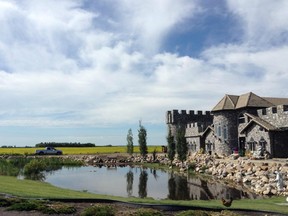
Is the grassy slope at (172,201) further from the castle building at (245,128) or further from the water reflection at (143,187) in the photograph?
the castle building at (245,128)

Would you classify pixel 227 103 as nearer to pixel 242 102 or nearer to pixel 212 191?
pixel 242 102

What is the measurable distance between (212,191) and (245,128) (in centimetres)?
1739

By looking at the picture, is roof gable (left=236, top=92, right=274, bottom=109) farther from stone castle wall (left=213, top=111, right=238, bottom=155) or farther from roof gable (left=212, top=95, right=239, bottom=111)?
stone castle wall (left=213, top=111, right=238, bottom=155)

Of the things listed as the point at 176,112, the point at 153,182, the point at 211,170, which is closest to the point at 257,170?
the point at 211,170

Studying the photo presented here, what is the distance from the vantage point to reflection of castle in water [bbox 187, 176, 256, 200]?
1980cm

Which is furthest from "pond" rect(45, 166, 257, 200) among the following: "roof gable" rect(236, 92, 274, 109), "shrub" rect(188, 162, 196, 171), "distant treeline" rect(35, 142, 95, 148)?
"distant treeline" rect(35, 142, 95, 148)

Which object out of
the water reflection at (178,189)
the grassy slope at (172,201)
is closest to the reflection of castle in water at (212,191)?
the water reflection at (178,189)

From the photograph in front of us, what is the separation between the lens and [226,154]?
40.1 m

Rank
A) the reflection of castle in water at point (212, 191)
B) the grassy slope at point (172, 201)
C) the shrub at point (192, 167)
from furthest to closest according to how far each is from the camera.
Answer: the shrub at point (192, 167), the reflection of castle in water at point (212, 191), the grassy slope at point (172, 201)

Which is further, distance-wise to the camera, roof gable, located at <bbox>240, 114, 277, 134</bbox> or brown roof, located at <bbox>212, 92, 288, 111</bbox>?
brown roof, located at <bbox>212, 92, 288, 111</bbox>

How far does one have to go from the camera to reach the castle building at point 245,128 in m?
33.9

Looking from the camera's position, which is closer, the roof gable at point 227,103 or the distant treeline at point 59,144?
the roof gable at point 227,103

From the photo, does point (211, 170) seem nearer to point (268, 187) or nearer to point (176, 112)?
point (268, 187)

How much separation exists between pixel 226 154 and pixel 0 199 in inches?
1249
